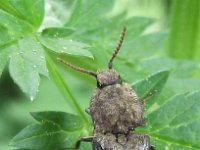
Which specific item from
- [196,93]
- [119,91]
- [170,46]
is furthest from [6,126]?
[196,93]

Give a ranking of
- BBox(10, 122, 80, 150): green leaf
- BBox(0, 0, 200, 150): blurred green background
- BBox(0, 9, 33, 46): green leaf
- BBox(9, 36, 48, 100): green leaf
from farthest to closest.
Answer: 1. BBox(0, 0, 200, 150): blurred green background
2. BBox(0, 9, 33, 46): green leaf
3. BBox(10, 122, 80, 150): green leaf
4. BBox(9, 36, 48, 100): green leaf

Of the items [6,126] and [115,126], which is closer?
[115,126]

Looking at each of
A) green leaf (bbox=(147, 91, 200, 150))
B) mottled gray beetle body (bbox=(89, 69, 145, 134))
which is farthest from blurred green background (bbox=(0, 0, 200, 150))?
green leaf (bbox=(147, 91, 200, 150))

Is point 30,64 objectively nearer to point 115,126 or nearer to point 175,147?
point 115,126

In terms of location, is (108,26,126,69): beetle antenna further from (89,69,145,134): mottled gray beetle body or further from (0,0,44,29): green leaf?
(0,0,44,29): green leaf

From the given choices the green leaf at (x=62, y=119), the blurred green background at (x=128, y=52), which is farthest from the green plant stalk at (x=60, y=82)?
the blurred green background at (x=128, y=52)
